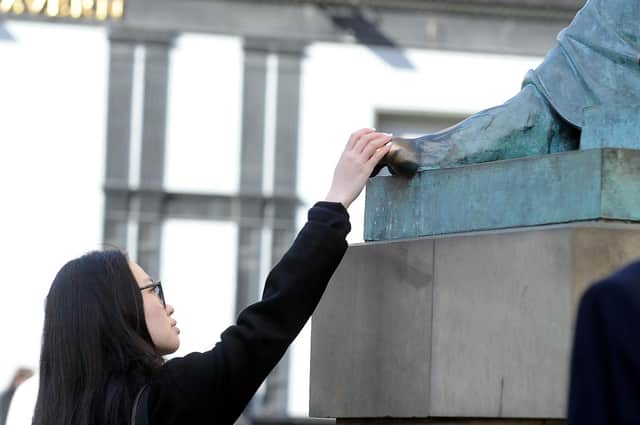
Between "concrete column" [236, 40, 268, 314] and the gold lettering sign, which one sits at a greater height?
the gold lettering sign

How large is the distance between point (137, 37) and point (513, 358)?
44.1 feet

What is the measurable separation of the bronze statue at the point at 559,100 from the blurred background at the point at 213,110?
1187 cm

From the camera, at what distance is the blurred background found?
15.6 metres

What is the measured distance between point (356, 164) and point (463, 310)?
14.4 inches

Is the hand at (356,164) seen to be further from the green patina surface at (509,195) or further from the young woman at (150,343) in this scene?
the green patina surface at (509,195)

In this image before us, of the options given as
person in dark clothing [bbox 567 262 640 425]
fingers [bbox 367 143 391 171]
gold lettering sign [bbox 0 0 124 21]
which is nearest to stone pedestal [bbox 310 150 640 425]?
fingers [bbox 367 143 391 171]

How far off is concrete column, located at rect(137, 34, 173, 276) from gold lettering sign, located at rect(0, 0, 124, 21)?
19.7 inches

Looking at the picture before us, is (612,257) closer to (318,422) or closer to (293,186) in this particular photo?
(318,422)

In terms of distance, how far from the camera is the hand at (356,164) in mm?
3219

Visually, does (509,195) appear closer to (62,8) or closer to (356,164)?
(356,164)

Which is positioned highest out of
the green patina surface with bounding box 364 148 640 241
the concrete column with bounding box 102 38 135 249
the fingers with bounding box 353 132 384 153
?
the concrete column with bounding box 102 38 135 249

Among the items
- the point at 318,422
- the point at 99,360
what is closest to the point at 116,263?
the point at 99,360

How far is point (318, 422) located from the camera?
13.3m

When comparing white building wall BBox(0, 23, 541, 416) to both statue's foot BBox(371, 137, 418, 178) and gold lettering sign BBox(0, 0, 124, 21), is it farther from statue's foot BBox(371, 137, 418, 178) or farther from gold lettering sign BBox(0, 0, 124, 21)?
statue's foot BBox(371, 137, 418, 178)
